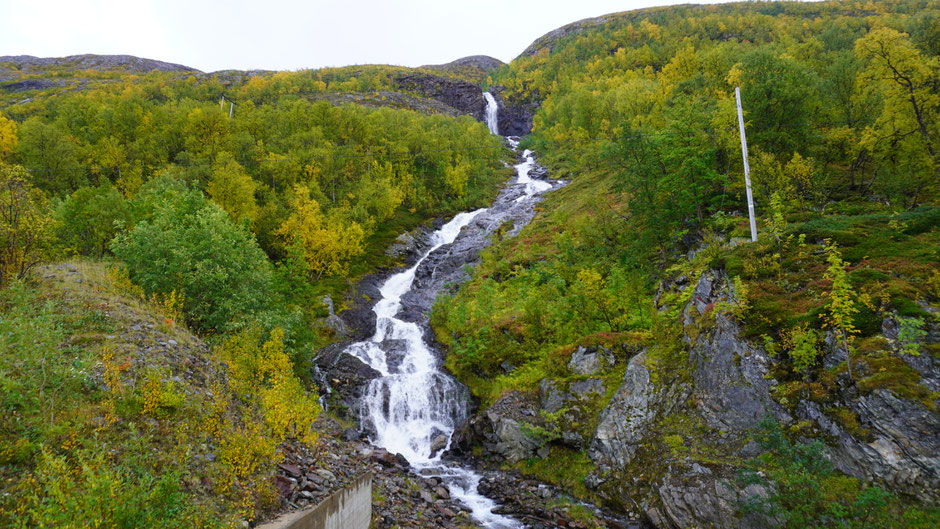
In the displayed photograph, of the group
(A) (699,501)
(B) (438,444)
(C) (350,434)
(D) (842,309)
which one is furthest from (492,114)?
(A) (699,501)

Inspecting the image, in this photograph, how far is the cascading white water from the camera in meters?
120

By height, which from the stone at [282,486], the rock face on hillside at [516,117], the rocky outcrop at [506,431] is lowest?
the rocky outcrop at [506,431]

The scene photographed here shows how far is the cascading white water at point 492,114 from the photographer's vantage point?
12044 centimetres

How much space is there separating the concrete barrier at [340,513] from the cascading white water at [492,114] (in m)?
115

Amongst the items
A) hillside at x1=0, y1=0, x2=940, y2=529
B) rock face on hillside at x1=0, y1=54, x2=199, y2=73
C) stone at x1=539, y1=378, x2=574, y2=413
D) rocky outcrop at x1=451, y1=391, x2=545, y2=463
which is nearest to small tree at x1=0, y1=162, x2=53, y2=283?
hillside at x1=0, y1=0, x2=940, y2=529

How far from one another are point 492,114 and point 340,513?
126424 millimetres

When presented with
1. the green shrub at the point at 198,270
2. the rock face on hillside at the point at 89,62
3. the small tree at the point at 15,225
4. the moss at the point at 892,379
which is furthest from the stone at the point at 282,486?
the rock face on hillside at the point at 89,62

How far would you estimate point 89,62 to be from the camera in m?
158

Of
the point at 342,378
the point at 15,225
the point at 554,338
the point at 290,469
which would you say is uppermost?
the point at 15,225

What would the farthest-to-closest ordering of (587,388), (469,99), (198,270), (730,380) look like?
(469,99) → (198,270) → (587,388) → (730,380)

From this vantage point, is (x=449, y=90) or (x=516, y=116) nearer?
(x=516, y=116)

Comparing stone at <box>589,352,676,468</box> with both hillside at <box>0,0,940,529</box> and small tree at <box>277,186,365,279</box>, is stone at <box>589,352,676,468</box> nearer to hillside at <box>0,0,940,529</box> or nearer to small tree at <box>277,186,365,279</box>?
hillside at <box>0,0,940,529</box>

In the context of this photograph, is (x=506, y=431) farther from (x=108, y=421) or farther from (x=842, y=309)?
(x=108, y=421)

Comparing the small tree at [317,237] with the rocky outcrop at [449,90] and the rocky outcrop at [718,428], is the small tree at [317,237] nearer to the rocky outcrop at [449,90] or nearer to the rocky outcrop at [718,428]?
the rocky outcrop at [718,428]
